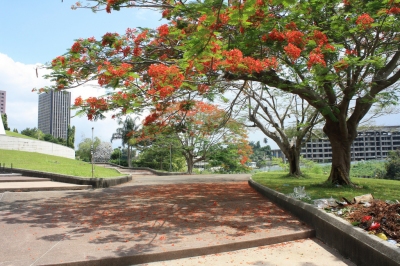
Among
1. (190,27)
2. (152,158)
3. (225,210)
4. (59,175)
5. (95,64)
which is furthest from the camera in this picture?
(152,158)

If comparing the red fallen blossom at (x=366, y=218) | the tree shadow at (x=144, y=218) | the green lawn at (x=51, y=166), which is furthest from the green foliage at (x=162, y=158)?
the red fallen blossom at (x=366, y=218)

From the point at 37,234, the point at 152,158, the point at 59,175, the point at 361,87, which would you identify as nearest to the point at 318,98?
the point at 361,87

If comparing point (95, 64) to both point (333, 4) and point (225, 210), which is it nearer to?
point (225, 210)

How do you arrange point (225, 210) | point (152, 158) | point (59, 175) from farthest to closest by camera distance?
point (152, 158) → point (59, 175) → point (225, 210)

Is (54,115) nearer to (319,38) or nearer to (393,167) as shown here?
(393,167)

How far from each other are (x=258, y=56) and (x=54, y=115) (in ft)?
400

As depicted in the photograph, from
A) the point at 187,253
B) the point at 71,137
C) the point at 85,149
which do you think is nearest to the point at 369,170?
the point at 187,253

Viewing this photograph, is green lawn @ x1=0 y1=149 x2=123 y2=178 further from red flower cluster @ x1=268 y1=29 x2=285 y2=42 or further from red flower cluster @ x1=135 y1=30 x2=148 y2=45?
red flower cluster @ x1=268 y1=29 x2=285 y2=42

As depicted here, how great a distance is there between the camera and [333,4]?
855 centimetres

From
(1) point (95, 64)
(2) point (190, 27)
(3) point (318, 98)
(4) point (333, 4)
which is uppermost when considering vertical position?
(4) point (333, 4)

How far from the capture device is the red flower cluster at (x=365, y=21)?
7.62 m

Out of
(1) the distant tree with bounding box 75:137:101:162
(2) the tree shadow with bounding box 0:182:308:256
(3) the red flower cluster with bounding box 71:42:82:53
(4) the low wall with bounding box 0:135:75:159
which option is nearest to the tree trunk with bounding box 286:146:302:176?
(2) the tree shadow with bounding box 0:182:308:256

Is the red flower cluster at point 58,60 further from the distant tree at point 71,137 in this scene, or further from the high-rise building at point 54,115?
the high-rise building at point 54,115

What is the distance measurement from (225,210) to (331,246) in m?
2.76
